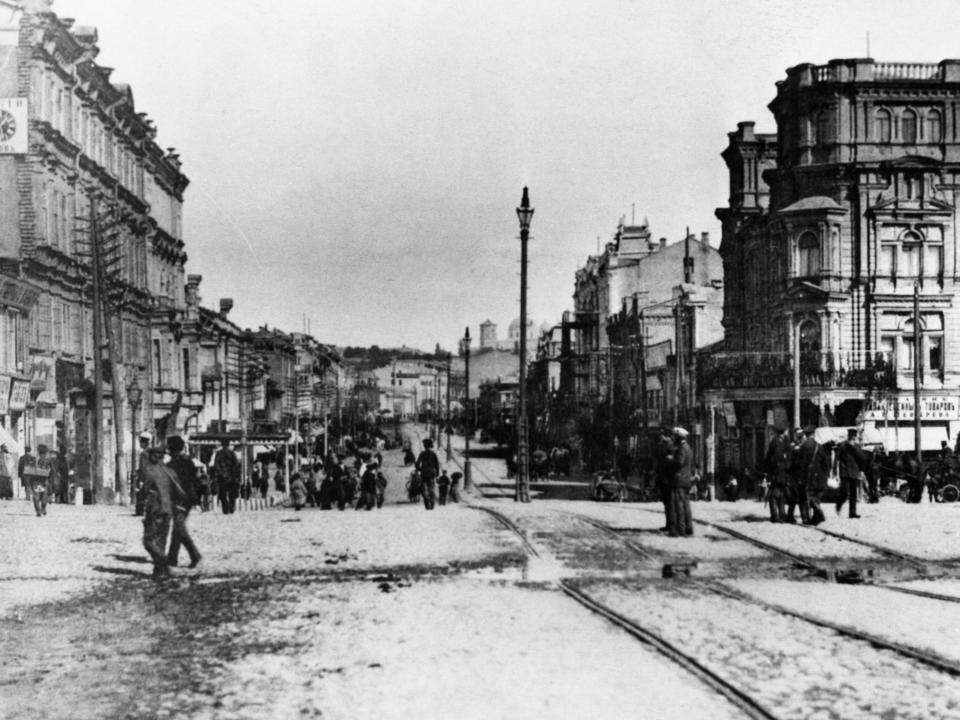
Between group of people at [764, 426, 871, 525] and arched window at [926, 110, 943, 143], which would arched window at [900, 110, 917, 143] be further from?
group of people at [764, 426, 871, 525]

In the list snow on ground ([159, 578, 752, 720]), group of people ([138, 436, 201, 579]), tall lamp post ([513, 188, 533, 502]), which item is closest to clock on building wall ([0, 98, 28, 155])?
tall lamp post ([513, 188, 533, 502])

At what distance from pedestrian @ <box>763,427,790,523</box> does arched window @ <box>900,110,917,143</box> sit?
75.9ft

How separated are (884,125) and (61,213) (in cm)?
2652

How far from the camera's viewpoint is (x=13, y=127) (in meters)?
27.5

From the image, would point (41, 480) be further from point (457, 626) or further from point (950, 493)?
point (950, 493)

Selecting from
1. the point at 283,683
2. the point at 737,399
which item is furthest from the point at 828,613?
the point at 737,399

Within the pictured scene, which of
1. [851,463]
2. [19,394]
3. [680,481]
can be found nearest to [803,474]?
[851,463]

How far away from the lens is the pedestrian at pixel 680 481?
17.1 meters

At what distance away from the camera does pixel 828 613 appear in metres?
10.9

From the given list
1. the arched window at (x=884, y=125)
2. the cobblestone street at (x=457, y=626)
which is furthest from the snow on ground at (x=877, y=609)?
the arched window at (x=884, y=125)

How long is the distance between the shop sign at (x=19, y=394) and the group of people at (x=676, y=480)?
14.3m

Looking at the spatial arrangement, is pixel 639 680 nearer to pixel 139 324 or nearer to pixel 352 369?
pixel 139 324

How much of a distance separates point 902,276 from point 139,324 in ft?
88.8

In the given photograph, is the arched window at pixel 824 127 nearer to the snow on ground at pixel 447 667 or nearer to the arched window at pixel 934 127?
the arched window at pixel 934 127
